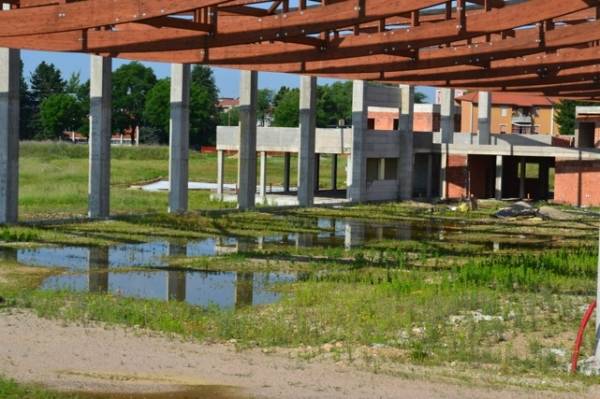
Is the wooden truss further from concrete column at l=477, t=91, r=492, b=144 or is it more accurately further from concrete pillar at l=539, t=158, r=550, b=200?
concrete pillar at l=539, t=158, r=550, b=200

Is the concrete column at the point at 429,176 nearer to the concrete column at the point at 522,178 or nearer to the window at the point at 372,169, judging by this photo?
the window at the point at 372,169

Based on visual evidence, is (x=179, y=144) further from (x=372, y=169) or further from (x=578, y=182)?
(x=578, y=182)

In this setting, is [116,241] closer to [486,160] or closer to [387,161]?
[387,161]

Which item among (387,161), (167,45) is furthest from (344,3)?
(387,161)

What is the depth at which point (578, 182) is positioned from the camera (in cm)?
4172

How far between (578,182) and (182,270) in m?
24.6

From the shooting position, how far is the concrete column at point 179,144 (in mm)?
32375

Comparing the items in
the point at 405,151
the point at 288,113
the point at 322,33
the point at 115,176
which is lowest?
the point at 115,176

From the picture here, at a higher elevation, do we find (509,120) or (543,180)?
(509,120)

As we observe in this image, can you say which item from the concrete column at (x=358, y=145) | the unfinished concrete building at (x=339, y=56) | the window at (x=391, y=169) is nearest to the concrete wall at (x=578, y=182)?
the unfinished concrete building at (x=339, y=56)

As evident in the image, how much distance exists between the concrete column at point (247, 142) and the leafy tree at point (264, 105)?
261 feet

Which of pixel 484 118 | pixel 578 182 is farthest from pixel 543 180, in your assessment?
pixel 578 182

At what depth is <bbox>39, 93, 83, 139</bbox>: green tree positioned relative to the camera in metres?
89.0

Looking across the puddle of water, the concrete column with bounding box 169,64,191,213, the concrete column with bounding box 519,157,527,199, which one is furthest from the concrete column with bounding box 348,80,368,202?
the puddle of water
